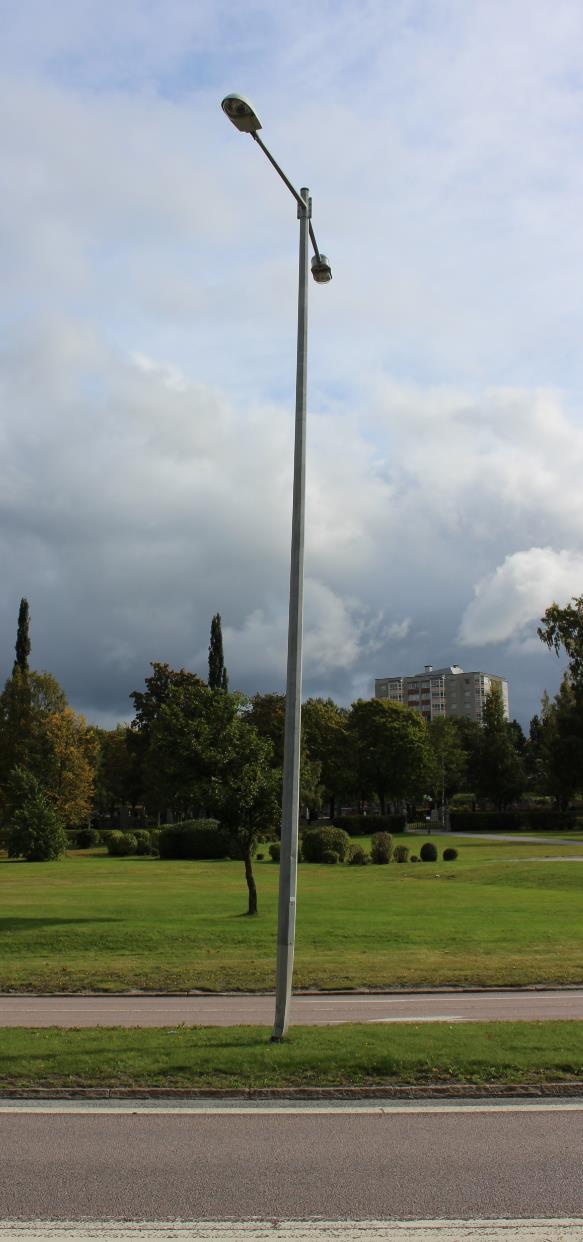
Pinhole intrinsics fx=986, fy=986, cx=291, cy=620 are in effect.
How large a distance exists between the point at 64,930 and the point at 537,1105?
18.3m

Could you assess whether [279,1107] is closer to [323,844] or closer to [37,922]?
[37,922]

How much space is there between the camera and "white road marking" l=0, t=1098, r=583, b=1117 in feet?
27.2

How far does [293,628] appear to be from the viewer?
11938mm

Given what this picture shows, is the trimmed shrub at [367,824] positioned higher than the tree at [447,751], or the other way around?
the tree at [447,751]

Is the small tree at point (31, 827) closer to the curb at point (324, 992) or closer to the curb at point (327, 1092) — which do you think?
the curb at point (324, 992)

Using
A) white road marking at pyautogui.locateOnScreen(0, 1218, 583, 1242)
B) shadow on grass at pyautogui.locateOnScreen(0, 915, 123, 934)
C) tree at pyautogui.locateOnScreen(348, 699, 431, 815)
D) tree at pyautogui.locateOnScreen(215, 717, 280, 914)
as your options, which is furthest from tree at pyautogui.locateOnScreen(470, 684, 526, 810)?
white road marking at pyautogui.locateOnScreen(0, 1218, 583, 1242)

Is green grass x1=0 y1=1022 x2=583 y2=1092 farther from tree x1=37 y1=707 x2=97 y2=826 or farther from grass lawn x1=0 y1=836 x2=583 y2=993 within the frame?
tree x1=37 y1=707 x2=97 y2=826

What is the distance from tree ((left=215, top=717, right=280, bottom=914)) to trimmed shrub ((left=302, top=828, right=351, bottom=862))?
26.0 m

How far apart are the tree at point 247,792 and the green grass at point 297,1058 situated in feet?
54.6

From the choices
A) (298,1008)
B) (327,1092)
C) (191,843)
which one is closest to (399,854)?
(191,843)

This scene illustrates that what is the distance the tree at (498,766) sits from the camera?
12069 cm

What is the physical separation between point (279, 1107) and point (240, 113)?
10003 mm

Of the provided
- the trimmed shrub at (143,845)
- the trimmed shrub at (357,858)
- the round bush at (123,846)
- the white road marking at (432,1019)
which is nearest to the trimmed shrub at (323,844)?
the trimmed shrub at (357,858)

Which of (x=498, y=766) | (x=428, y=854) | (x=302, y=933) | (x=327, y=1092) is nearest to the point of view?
(x=327, y=1092)
